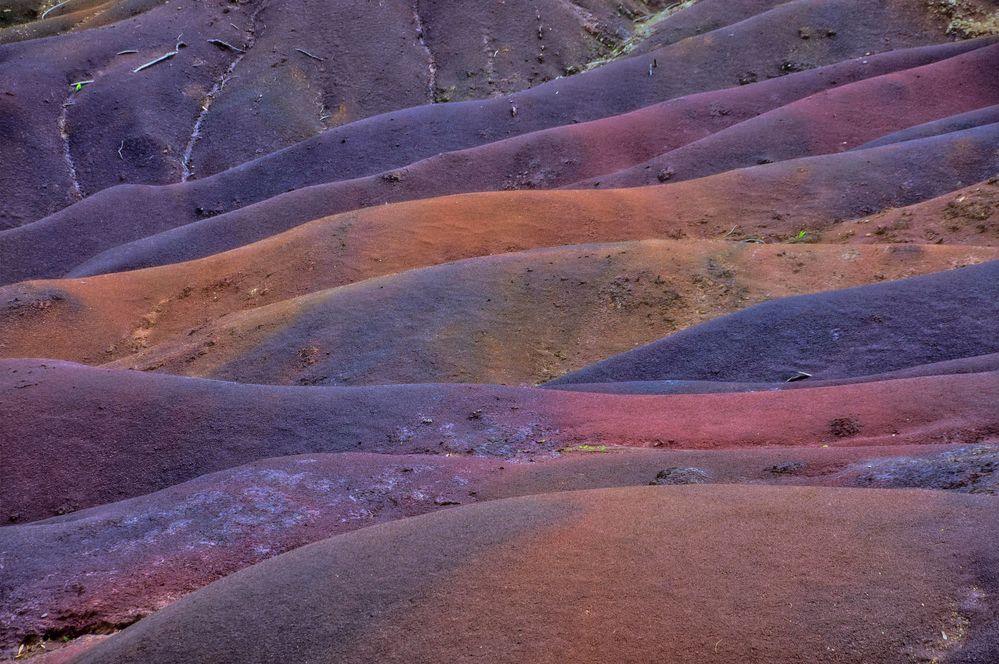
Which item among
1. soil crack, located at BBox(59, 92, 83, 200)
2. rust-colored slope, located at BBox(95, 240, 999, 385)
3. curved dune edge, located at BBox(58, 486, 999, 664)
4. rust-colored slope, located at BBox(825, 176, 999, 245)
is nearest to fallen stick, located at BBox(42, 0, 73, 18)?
soil crack, located at BBox(59, 92, 83, 200)

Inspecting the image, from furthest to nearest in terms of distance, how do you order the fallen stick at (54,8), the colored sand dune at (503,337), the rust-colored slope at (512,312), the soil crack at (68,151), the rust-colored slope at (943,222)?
the fallen stick at (54,8)
the soil crack at (68,151)
the rust-colored slope at (943,222)
the rust-colored slope at (512,312)
the colored sand dune at (503,337)

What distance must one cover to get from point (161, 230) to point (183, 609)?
69.9 ft

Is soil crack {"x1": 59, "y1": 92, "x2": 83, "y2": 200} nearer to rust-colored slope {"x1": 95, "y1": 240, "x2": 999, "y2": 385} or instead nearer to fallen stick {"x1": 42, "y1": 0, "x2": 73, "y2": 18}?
fallen stick {"x1": 42, "y1": 0, "x2": 73, "y2": 18}

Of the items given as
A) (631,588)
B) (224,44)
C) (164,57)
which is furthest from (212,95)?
(631,588)

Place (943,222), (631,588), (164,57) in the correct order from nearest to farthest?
(631,588) < (943,222) < (164,57)

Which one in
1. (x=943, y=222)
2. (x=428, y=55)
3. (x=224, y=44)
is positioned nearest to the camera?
(x=943, y=222)

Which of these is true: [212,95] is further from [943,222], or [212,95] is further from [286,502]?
[286,502]

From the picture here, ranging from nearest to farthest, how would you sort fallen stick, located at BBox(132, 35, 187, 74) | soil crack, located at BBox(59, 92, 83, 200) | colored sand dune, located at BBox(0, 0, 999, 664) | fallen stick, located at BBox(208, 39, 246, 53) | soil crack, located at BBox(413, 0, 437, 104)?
colored sand dune, located at BBox(0, 0, 999, 664), soil crack, located at BBox(59, 92, 83, 200), fallen stick, located at BBox(132, 35, 187, 74), soil crack, located at BBox(413, 0, 437, 104), fallen stick, located at BBox(208, 39, 246, 53)

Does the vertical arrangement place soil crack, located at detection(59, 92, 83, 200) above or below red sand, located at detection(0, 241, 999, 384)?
above

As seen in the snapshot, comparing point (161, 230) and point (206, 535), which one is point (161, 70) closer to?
point (161, 230)

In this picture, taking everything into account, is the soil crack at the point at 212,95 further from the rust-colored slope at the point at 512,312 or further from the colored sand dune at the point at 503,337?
the rust-colored slope at the point at 512,312

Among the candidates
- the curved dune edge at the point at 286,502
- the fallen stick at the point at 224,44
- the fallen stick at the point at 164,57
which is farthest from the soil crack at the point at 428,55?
the curved dune edge at the point at 286,502

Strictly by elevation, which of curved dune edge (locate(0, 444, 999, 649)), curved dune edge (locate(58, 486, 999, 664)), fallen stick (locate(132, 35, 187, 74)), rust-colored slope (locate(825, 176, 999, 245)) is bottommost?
rust-colored slope (locate(825, 176, 999, 245))

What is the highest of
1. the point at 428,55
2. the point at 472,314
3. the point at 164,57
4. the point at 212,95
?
the point at 164,57
